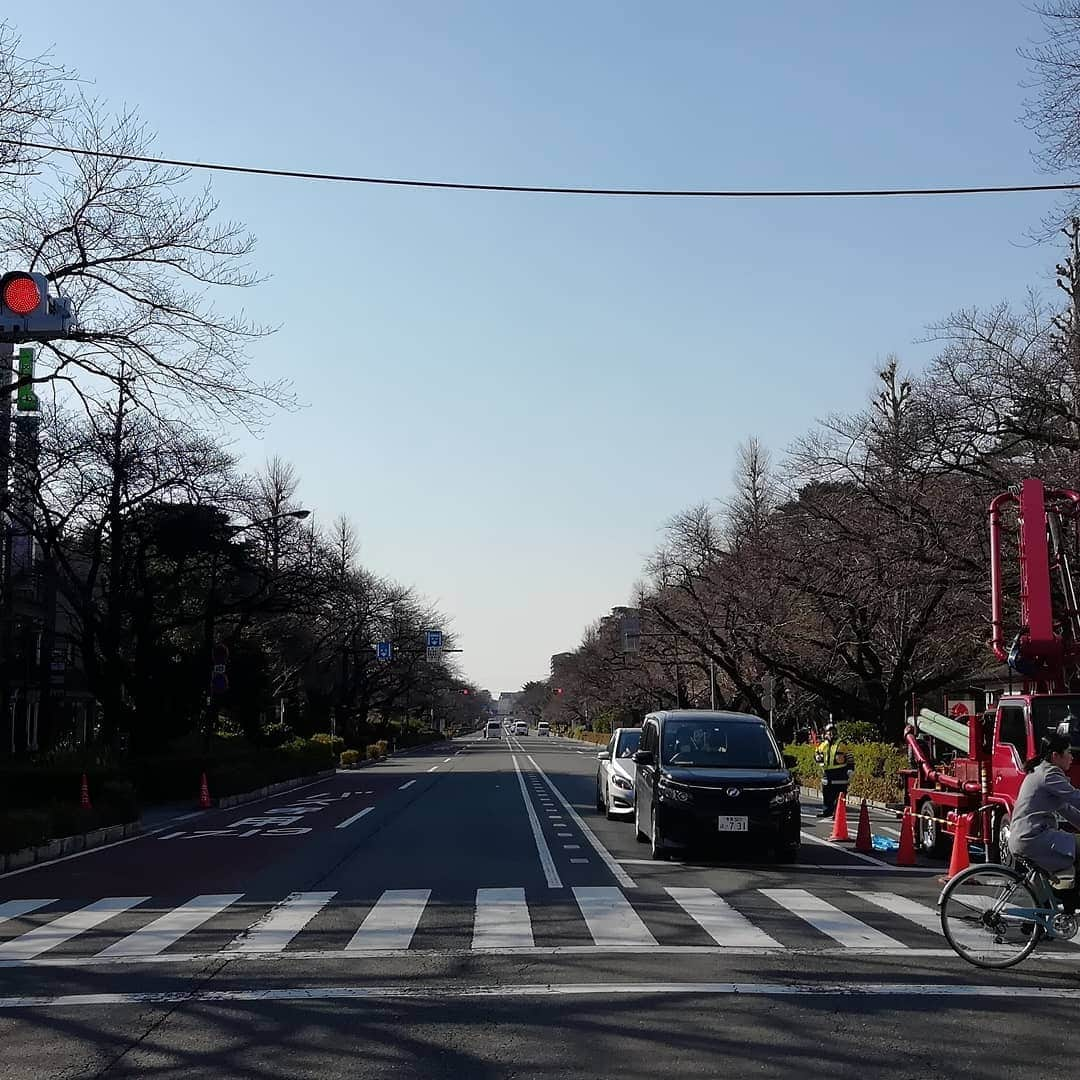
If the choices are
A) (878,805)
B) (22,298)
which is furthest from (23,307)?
(878,805)

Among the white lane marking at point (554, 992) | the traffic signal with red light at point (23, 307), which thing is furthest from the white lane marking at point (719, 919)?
the traffic signal with red light at point (23, 307)

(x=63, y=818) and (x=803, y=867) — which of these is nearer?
(x=803, y=867)

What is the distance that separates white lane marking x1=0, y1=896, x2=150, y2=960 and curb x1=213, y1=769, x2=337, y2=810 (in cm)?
1784

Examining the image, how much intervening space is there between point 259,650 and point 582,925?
46.7 m

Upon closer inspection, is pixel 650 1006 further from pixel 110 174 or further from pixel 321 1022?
pixel 110 174

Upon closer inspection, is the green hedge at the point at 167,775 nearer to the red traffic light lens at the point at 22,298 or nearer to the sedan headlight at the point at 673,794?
the sedan headlight at the point at 673,794

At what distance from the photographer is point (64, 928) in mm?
11711

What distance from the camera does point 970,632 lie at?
29.2m

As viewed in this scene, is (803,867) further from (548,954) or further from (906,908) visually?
(548,954)

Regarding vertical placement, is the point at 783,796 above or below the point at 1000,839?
above

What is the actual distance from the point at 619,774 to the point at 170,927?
12.6m

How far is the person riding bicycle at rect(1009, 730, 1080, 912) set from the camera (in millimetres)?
8992

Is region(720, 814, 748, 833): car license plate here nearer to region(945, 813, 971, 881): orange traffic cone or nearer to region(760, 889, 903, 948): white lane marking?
region(760, 889, 903, 948): white lane marking

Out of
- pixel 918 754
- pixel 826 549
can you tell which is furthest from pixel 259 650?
pixel 918 754
